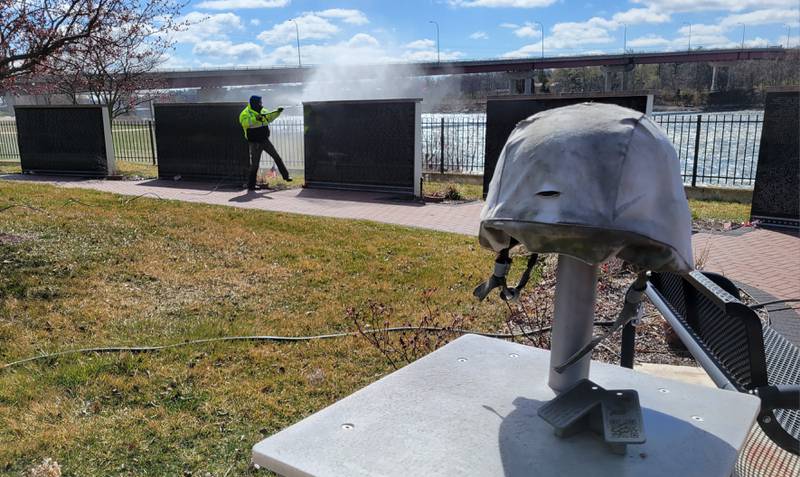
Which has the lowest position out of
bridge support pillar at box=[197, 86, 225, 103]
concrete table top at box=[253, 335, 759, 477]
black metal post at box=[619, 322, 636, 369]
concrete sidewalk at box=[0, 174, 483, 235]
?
concrete sidewalk at box=[0, 174, 483, 235]

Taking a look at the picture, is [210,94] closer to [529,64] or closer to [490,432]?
[529,64]

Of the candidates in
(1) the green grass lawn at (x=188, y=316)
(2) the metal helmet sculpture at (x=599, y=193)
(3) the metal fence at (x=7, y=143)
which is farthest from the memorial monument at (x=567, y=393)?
(3) the metal fence at (x=7, y=143)

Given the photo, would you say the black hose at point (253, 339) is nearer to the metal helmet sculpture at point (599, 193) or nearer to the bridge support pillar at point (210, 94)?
the metal helmet sculpture at point (599, 193)

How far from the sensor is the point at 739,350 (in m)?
2.42

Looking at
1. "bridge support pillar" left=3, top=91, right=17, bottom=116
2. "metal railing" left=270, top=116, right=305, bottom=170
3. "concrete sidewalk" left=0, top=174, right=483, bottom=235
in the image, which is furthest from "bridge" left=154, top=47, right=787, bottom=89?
"concrete sidewalk" left=0, top=174, right=483, bottom=235

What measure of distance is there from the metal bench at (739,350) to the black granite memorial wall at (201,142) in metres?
12.0

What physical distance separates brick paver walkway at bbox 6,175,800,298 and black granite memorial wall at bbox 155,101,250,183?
0.48 meters

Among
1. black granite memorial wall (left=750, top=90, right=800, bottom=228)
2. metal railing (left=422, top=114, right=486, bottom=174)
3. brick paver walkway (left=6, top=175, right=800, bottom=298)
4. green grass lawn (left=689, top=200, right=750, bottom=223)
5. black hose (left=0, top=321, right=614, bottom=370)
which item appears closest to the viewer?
black hose (left=0, top=321, right=614, bottom=370)

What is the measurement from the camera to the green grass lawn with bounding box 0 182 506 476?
3.39m

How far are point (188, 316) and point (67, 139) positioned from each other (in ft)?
41.5

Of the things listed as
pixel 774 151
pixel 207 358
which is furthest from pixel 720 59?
pixel 207 358

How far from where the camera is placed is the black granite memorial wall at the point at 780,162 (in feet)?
29.5

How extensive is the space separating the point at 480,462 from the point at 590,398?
14.7 inches

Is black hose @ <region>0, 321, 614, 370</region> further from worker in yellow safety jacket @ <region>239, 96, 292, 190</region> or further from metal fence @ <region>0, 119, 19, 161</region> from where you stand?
metal fence @ <region>0, 119, 19, 161</region>
